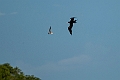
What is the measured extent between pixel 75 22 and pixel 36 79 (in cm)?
4821

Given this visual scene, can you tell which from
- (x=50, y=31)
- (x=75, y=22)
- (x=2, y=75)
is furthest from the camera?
(x=2, y=75)

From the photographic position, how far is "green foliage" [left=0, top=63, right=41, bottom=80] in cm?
6731

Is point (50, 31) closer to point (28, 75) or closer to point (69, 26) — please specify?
point (69, 26)

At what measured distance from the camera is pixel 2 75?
67562 millimetres

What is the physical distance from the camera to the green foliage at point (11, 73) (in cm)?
6731

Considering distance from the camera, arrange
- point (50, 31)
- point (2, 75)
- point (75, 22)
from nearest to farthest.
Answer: point (75, 22), point (50, 31), point (2, 75)

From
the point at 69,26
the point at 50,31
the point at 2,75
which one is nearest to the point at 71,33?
the point at 69,26

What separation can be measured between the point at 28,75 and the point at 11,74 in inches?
132

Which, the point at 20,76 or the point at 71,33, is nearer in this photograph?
the point at 71,33

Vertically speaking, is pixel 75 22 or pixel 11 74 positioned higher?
pixel 11 74

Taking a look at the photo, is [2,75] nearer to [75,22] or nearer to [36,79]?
→ [36,79]

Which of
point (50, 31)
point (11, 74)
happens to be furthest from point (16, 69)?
point (50, 31)

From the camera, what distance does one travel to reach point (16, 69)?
2773 inches

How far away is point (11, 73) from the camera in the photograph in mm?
70562
